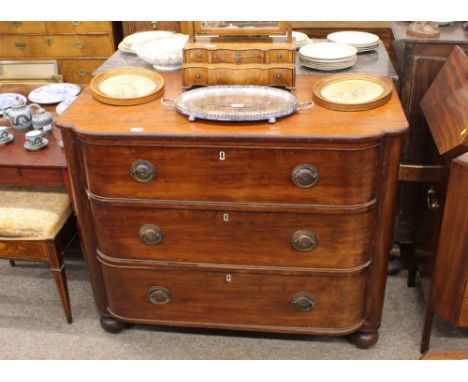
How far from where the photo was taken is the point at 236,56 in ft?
6.61

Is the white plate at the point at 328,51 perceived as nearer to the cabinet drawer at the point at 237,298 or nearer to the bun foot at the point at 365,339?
the cabinet drawer at the point at 237,298

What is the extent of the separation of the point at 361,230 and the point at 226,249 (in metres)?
0.49

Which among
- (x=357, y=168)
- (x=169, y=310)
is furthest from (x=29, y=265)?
(x=357, y=168)

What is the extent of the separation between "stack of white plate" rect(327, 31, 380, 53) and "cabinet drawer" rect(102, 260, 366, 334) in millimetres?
939

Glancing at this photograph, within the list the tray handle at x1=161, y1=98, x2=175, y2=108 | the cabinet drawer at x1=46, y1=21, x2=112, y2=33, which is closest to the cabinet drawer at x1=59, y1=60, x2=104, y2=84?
the cabinet drawer at x1=46, y1=21, x2=112, y2=33

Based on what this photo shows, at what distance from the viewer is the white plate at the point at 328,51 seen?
7.24ft

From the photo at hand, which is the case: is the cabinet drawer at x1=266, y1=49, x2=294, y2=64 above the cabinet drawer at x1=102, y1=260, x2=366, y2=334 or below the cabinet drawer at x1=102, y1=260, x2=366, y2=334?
above

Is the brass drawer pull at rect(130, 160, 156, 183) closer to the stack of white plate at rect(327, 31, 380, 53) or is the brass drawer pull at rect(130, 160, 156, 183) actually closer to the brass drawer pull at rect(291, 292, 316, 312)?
the brass drawer pull at rect(291, 292, 316, 312)

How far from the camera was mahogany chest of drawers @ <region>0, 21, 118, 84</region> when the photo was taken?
4285mm

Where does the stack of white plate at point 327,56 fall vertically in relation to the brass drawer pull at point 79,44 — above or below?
above

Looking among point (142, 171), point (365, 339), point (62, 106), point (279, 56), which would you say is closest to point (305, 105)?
point (279, 56)

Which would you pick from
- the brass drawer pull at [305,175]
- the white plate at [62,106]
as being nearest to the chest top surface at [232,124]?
the brass drawer pull at [305,175]

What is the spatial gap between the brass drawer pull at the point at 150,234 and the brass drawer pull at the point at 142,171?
0.21m

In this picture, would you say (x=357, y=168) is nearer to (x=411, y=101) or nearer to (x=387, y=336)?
(x=411, y=101)
